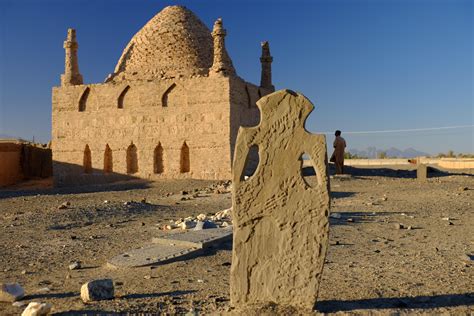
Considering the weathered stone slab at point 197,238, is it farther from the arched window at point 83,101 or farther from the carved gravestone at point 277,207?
the arched window at point 83,101

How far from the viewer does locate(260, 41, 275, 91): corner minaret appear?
2053 centimetres

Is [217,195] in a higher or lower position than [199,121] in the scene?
lower

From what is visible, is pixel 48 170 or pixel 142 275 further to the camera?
pixel 48 170

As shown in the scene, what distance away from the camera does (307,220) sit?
379 centimetres

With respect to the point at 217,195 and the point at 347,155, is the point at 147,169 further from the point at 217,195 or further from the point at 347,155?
the point at 347,155

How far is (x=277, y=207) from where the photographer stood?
151 inches

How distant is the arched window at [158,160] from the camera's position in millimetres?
17922

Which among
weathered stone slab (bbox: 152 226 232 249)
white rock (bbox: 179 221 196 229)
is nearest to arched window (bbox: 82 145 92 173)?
white rock (bbox: 179 221 196 229)

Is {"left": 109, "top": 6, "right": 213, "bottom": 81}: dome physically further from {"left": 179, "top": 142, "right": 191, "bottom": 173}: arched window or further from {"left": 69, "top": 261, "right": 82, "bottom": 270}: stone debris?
{"left": 69, "top": 261, "right": 82, "bottom": 270}: stone debris

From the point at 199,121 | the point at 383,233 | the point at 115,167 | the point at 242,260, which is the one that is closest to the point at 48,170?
the point at 115,167

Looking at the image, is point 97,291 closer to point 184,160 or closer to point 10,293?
point 10,293

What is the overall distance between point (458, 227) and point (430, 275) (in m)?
3.23

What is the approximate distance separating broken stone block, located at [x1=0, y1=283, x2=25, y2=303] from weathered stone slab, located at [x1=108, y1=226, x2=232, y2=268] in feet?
3.92

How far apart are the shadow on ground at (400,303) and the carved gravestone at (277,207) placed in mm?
314
